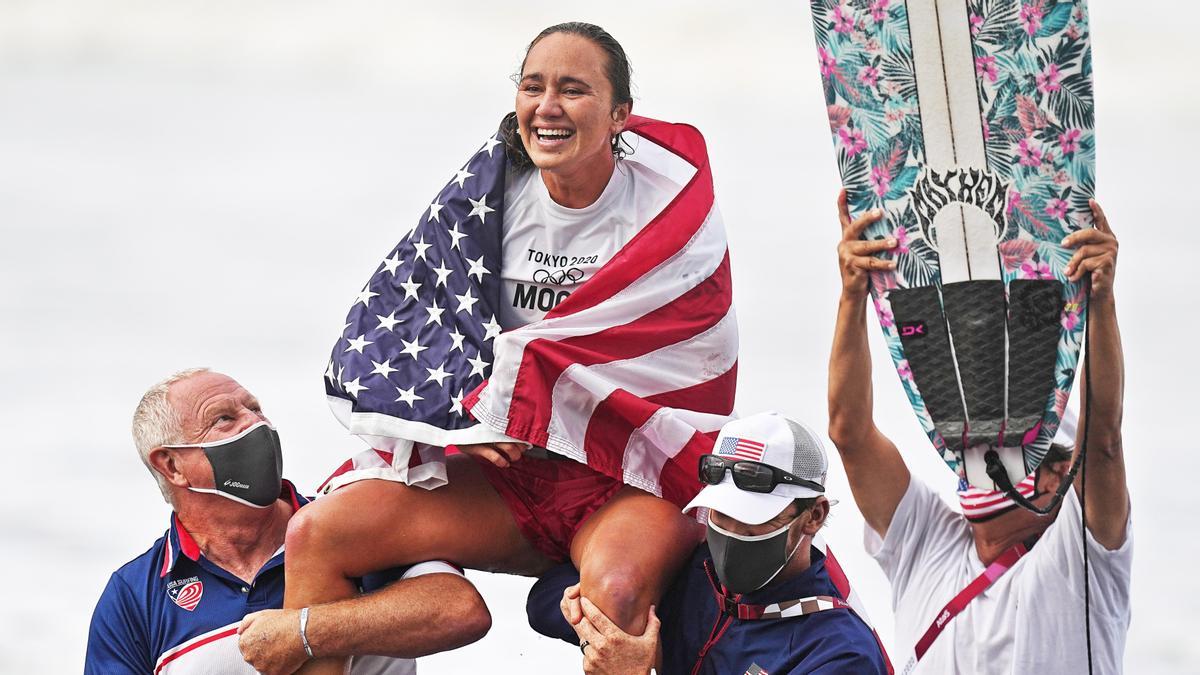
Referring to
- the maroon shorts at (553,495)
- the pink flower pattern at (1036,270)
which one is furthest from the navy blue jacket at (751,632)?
the pink flower pattern at (1036,270)

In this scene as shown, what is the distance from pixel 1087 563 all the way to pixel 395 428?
1.44m

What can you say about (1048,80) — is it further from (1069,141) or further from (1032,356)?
(1032,356)

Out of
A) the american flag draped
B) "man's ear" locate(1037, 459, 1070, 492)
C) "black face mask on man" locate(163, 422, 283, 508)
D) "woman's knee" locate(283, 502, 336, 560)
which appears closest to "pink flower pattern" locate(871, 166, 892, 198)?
the american flag draped

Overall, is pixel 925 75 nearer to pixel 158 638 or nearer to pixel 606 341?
pixel 606 341

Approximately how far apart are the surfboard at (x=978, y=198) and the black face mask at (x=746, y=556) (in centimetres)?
38

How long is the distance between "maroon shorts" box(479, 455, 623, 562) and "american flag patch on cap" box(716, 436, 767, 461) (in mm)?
311

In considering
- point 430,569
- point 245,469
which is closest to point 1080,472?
point 430,569

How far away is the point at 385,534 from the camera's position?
11.8 ft

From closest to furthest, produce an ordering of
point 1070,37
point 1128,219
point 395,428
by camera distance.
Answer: point 1070,37 → point 395,428 → point 1128,219

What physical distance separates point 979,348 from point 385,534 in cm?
129

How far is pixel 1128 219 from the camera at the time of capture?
11.1 meters

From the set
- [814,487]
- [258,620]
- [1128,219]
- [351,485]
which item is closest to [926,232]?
[814,487]

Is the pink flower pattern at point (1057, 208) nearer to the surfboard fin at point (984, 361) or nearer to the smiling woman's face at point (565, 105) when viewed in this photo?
the surfboard fin at point (984, 361)

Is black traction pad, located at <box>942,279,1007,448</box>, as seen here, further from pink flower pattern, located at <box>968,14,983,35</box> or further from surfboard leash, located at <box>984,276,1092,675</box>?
pink flower pattern, located at <box>968,14,983,35</box>
